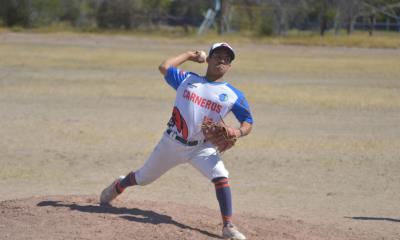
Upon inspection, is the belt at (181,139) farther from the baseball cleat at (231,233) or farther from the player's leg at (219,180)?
the baseball cleat at (231,233)

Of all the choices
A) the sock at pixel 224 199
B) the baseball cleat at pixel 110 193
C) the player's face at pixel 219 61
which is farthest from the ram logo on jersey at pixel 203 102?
the baseball cleat at pixel 110 193

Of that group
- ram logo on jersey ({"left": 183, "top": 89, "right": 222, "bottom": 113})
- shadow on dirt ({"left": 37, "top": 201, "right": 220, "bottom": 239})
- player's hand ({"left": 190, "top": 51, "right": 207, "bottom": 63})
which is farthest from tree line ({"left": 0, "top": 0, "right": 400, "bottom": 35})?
ram logo on jersey ({"left": 183, "top": 89, "right": 222, "bottom": 113})

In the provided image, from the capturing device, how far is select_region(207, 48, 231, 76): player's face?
697 cm

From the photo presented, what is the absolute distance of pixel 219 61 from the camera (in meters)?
7.00

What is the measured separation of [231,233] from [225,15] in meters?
48.8

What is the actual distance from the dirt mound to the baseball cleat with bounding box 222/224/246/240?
8 cm

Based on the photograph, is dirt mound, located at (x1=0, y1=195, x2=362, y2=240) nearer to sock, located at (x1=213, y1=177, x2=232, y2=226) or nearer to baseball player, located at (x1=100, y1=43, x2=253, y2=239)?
sock, located at (x1=213, y1=177, x2=232, y2=226)

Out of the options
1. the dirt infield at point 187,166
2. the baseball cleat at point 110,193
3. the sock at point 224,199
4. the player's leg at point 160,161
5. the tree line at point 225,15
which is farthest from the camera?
the tree line at point 225,15

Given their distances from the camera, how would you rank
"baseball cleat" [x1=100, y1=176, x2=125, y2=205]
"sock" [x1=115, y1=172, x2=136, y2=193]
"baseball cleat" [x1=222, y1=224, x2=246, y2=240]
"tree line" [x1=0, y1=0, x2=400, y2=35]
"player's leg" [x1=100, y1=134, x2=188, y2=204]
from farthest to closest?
1. "tree line" [x1=0, y1=0, x2=400, y2=35]
2. "baseball cleat" [x1=100, y1=176, x2=125, y2=205]
3. "sock" [x1=115, y1=172, x2=136, y2=193]
4. "player's leg" [x1=100, y1=134, x2=188, y2=204]
5. "baseball cleat" [x1=222, y1=224, x2=246, y2=240]

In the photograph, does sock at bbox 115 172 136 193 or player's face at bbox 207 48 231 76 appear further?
sock at bbox 115 172 136 193

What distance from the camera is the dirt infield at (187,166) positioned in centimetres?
752

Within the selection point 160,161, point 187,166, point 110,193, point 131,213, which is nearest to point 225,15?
point 187,166

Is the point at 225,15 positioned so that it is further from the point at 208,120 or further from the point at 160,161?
the point at 208,120

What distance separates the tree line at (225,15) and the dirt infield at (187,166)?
26.1 metres
